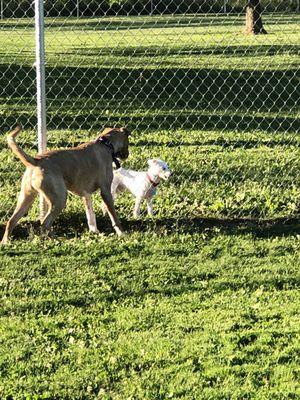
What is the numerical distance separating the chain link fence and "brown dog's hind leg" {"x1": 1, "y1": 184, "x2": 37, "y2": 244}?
0.48 meters

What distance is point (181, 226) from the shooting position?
5.96 m

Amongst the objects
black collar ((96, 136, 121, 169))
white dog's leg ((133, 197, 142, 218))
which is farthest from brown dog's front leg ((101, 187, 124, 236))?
white dog's leg ((133, 197, 142, 218))

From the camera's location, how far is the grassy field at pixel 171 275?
3.69 metres

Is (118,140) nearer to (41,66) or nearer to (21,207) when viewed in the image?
(41,66)

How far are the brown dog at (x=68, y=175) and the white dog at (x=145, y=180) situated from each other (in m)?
0.22

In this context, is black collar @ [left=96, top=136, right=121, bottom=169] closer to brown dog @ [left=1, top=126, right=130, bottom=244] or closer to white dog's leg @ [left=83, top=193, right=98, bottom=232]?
brown dog @ [left=1, top=126, right=130, bottom=244]

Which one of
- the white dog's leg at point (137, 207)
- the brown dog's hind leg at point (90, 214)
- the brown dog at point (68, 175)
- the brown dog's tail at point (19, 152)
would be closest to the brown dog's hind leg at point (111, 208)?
the brown dog at point (68, 175)

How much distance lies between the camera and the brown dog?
5.35 m

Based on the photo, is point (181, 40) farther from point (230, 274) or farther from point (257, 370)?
point (257, 370)

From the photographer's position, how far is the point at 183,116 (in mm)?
10352

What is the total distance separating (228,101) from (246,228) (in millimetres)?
5998

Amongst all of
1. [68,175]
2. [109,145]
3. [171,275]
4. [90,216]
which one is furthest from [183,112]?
[171,275]

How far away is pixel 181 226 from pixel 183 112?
4.89 m

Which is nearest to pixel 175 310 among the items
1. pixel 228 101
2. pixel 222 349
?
pixel 222 349
